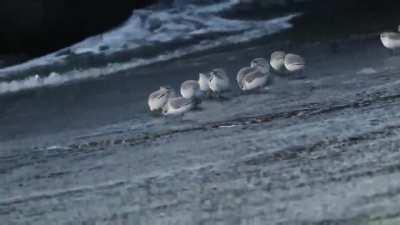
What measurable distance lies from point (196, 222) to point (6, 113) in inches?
80.9

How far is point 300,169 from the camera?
1.82 metres

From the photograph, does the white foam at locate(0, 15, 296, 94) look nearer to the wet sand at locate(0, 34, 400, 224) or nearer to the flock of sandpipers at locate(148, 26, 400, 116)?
the wet sand at locate(0, 34, 400, 224)

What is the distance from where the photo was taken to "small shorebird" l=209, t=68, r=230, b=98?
118 inches

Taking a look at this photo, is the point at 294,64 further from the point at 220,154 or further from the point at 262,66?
the point at 220,154

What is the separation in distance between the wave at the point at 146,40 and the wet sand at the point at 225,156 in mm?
591

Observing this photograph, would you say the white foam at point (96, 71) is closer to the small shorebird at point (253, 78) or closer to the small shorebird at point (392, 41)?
the small shorebird at point (253, 78)

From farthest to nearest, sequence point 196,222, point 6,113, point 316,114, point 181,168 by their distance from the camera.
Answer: point 6,113 < point 316,114 < point 181,168 < point 196,222

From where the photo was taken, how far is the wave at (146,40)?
397 centimetres

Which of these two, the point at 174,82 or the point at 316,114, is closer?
the point at 316,114

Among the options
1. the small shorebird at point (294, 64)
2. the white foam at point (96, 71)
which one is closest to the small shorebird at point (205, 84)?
the small shorebird at point (294, 64)

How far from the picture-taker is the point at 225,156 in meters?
2.07

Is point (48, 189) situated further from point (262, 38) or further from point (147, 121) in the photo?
point (262, 38)

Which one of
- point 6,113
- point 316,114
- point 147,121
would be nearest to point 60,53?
point 6,113

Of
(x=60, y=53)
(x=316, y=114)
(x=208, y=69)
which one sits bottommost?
(x=316, y=114)
